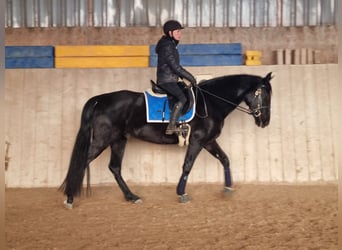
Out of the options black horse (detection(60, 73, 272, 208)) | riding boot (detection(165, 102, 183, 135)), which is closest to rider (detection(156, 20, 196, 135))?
riding boot (detection(165, 102, 183, 135))

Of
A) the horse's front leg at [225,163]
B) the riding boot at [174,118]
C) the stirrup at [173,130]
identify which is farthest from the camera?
the horse's front leg at [225,163]

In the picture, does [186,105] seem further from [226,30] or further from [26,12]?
[26,12]

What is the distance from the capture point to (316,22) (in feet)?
22.9

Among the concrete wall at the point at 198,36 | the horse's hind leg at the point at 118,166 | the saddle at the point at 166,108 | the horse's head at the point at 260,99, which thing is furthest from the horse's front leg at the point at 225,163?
the concrete wall at the point at 198,36

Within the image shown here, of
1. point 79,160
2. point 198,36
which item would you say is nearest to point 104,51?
point 198,36

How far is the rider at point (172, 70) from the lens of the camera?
4.62m

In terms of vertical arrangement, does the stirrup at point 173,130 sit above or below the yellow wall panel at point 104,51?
below

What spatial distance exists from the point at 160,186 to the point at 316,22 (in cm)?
433

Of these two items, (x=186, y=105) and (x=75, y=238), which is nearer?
(x=75, y=238)

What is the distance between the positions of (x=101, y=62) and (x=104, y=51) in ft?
0.68

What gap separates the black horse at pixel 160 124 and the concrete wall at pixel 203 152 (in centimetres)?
82

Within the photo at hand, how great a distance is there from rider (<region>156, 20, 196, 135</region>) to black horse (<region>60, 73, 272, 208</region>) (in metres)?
0.32

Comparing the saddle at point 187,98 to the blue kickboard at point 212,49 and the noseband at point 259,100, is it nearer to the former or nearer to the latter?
the noseband at point 259,100

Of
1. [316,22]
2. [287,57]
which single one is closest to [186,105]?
[287,57]
